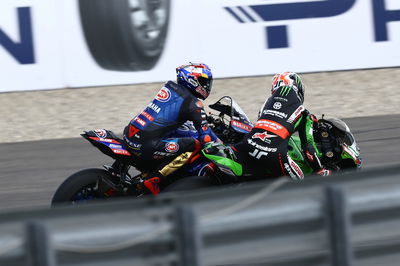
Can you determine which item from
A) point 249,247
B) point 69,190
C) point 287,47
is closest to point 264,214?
point 249,247

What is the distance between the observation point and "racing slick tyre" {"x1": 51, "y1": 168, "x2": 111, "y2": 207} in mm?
6504

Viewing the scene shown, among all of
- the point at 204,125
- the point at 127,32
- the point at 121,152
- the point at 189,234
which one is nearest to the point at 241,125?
the point at 204,125

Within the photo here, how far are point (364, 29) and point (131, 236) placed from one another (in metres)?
8.62

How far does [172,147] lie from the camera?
22.4 feet

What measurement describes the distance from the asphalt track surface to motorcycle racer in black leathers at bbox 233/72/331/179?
2346 mm

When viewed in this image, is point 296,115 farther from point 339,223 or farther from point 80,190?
point 339,223

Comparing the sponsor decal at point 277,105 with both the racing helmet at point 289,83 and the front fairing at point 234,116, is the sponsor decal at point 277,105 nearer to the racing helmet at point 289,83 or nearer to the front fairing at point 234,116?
the racing helmet at point 289,83

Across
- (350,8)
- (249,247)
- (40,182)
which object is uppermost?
(350,8)

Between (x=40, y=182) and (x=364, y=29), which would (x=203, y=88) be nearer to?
(x=40, y=182)

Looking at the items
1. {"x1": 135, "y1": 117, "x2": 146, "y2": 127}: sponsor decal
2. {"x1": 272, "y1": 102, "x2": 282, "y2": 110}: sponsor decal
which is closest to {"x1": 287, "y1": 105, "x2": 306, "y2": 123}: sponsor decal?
{"x1": 272, "y1": 102, "x2": 282, "y2": 110}: sponsor decal

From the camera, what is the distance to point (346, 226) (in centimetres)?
396

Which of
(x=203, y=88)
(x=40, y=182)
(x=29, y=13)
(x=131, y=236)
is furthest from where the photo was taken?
(x=29, y=13)

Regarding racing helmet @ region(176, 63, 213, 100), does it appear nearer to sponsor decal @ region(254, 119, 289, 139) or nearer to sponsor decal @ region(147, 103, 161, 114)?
sponsor decal @ region(147, 103, 161, 114)

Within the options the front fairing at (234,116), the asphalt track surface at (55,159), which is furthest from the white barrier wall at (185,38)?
the front fairing at (234,116)
